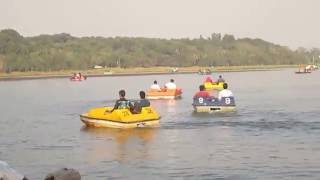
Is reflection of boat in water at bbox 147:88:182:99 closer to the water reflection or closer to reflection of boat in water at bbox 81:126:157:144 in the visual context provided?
the water reflection

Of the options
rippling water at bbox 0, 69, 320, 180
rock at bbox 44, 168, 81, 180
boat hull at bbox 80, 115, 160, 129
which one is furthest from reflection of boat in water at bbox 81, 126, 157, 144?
rock at bbox 44, 168, 81, 180

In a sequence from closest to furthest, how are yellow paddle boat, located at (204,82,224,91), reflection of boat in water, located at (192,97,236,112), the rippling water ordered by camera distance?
the rippling water < reflection of boat in water, located at (192,97,236,112) < yellow paddle boat, located at (204,82,224,91)

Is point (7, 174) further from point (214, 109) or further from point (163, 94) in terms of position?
point (163, 94)

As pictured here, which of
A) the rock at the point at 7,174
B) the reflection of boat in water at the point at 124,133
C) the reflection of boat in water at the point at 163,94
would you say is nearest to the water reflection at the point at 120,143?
the reflection of boat in water at the point at 124,133

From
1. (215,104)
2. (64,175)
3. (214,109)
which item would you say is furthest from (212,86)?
(64,175)

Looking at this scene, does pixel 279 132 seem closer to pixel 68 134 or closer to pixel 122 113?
pixel 122 113

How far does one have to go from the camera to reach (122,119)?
28000mm

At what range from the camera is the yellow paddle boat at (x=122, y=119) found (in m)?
28.1

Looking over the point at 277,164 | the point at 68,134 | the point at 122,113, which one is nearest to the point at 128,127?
the point at 122,113

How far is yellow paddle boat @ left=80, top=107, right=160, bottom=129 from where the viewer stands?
2806 cm

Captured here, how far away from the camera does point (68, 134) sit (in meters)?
28.8

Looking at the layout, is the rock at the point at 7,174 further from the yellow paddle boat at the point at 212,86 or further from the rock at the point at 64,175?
the yellow paddle boat at the point at 212,86

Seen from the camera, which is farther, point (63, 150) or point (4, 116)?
point (4, 116)

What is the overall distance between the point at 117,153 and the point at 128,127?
6.38m
